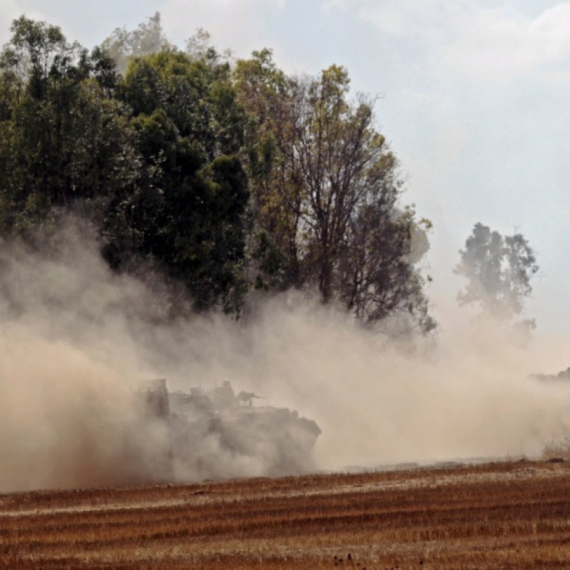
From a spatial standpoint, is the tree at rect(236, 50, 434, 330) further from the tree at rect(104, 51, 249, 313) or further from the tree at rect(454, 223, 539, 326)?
the tree at rect(454, 223, 539, 326)

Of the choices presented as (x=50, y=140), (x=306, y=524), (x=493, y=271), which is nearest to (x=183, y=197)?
(x=50, y=140)

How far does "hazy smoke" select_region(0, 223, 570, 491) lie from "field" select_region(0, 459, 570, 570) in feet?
10.9

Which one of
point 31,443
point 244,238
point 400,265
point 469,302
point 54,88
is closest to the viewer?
point 31,443

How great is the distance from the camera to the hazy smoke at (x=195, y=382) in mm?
33000

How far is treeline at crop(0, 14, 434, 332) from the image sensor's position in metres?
46.3

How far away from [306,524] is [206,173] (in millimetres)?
30317

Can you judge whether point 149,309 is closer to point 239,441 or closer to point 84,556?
point 239,441

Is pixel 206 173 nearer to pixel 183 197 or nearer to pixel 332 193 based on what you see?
pixel 183 197

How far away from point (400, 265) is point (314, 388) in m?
12.9

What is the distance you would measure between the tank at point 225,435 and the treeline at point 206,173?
837cm

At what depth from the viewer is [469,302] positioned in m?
155

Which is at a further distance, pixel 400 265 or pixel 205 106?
pixel 400 265

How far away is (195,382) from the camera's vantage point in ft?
175

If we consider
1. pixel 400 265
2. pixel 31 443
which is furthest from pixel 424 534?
pixel 400 265
